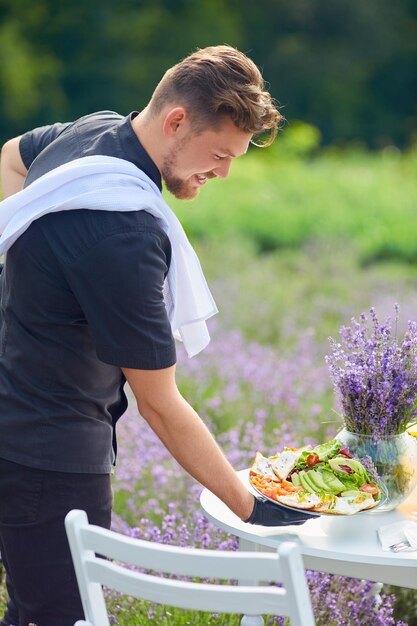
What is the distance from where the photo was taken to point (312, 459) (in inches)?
91.7

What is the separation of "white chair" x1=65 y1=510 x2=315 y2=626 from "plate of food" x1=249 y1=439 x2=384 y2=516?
587 millimetres

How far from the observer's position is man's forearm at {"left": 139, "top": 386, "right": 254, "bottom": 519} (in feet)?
7.10

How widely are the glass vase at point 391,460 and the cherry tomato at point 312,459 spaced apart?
79mm

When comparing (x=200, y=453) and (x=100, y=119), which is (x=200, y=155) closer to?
(x=100, y=119)

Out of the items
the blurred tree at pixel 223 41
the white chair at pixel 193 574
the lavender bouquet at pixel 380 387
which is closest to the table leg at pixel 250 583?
the lavender bouquet at pixel 380 387

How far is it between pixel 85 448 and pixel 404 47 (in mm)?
32304

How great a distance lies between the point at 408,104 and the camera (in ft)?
105

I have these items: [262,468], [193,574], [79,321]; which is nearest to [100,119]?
[79,321]

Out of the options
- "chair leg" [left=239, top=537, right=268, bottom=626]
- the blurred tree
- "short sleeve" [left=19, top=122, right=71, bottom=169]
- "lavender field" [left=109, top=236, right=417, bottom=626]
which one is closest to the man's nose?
"short sleeve" [left=19, top=122, right=71, bottom=169]

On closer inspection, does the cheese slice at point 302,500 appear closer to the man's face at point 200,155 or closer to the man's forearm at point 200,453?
the man's forearm at point 200,453

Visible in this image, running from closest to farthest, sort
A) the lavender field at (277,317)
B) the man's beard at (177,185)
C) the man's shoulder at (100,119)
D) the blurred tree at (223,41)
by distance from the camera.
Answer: the man's beard at (177,185) < the man's shoulder at (100,119) < the lavender field at (277,317) < the blurred tree at (223,41)

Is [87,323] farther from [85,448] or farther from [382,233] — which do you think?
[382,233]

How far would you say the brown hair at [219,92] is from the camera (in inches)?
85.0

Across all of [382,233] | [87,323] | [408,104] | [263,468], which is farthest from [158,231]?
[408,104]
